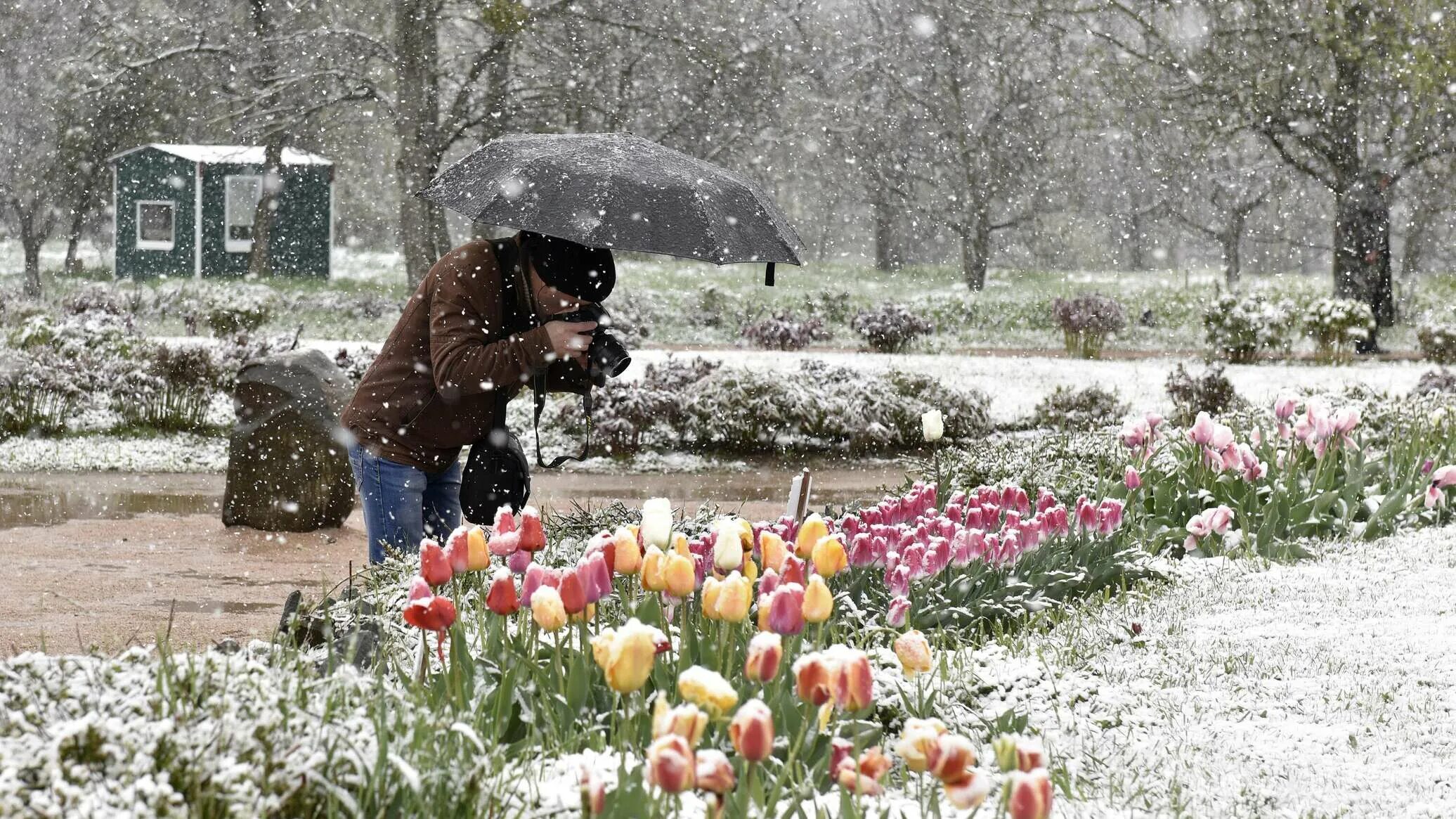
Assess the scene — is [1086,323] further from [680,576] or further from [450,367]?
[680,576]

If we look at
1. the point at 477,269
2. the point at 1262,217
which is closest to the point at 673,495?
the point at 477,269

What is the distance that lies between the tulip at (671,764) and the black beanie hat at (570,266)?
2105 millimetres

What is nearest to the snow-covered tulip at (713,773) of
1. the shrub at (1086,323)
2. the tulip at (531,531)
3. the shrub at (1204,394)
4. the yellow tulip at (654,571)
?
the yellow tulip at (654,571)

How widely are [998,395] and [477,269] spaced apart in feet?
30.4

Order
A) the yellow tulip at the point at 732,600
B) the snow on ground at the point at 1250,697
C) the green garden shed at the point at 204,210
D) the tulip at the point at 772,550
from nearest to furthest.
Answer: the yellow tulip at the point at 732,600 → the tulip at the point at 772,550 → the snow on ground at the point at 1250,697 → the green garden shed at the point at 204,210

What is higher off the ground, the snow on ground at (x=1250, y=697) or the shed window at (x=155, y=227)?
the shed window at (x=155, y=227)

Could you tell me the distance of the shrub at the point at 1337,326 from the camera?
15.7 metres

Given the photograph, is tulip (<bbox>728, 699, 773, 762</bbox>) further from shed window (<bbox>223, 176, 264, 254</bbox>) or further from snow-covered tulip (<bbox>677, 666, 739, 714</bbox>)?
shed window (<bbox>223, 176, 264, 254</bbox>)

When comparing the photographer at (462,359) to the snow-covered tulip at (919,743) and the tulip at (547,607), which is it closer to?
the tulip at (547,607)

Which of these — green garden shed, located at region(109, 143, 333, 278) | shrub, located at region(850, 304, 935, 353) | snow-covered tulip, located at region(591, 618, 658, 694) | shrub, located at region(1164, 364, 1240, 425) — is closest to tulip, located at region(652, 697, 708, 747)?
snow-covered tulip, located at region(591, 618, 658, 694)

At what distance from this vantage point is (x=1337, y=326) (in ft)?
51.4

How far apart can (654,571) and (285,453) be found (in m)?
5.07

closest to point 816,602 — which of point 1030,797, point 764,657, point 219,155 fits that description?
point 764,657

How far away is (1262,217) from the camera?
44.3 metres
